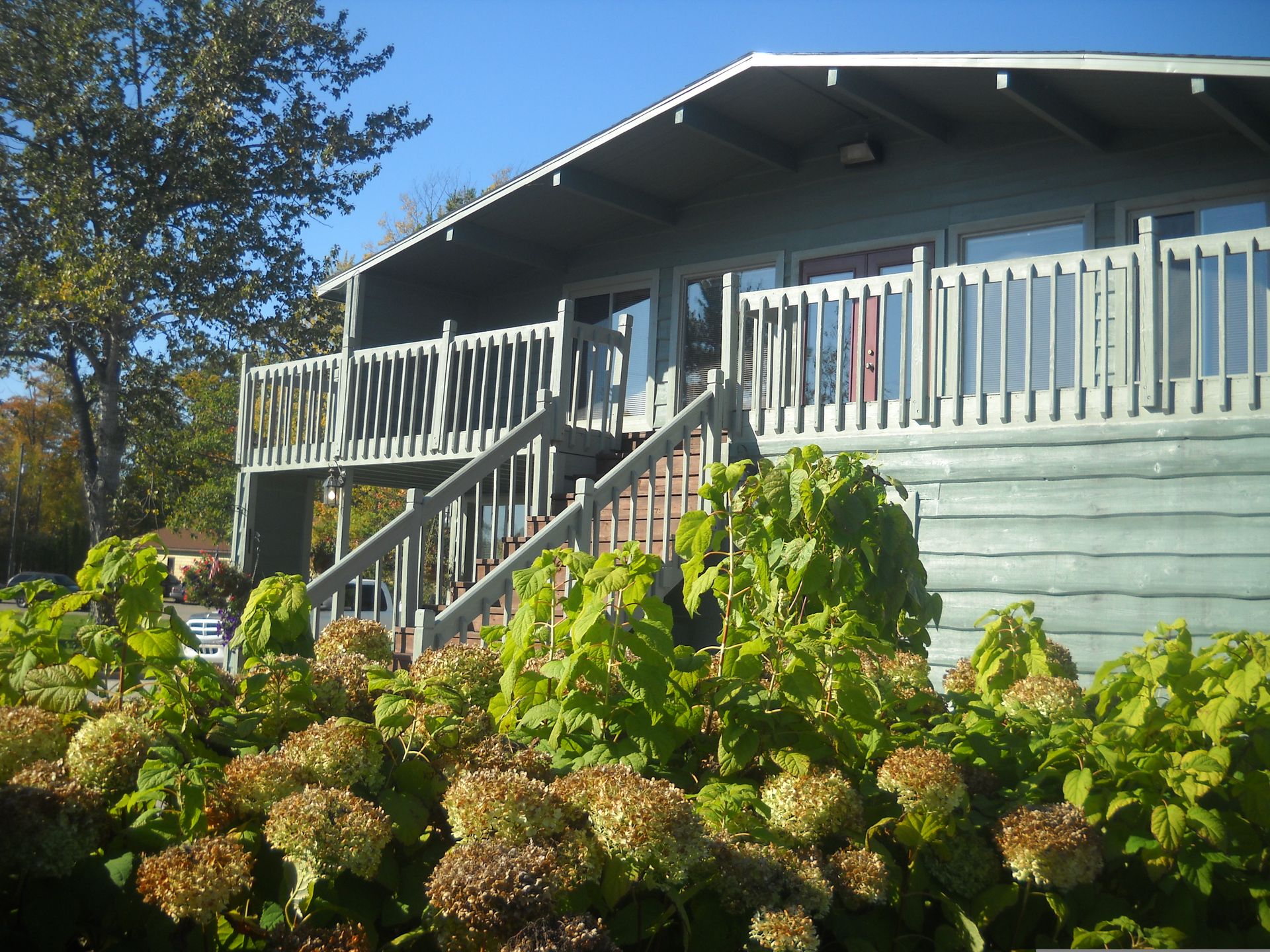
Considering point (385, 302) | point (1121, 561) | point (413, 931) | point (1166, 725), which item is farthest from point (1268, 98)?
point (385, 302)

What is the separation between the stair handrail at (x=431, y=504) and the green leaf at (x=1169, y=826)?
4.60 m

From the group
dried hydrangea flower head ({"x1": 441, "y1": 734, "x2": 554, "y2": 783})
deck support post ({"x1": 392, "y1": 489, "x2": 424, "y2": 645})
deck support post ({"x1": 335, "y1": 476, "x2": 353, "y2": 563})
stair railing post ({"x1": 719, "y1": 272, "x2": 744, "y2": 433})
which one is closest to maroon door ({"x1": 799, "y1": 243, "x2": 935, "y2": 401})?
stair railing post ({"x1": 719, "y1": 272, "x2": 744, "y2": 433})

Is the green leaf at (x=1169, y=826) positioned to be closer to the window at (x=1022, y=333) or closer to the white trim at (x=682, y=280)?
the window at (x=1022, y=333)

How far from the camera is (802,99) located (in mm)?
10297

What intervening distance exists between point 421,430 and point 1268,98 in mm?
7707

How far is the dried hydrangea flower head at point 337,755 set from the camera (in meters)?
2.05

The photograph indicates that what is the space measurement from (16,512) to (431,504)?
54045mm

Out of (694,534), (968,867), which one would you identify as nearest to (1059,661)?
(694,534)

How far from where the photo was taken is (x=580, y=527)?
709 centimetres

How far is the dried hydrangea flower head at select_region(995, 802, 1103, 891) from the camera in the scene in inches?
81.5

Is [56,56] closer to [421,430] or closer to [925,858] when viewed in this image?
[421,430]

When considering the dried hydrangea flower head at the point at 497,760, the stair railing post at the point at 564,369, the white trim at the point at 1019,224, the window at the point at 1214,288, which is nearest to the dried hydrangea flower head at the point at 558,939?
the dried hydrangea flower head at the point at 497,760

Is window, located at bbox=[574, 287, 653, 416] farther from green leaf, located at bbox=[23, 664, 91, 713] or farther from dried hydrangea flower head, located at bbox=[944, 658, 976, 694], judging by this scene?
green leaf, located at bbox=[23, 664, 91, 713]

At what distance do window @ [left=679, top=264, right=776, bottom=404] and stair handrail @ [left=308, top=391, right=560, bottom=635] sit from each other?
2993mm
